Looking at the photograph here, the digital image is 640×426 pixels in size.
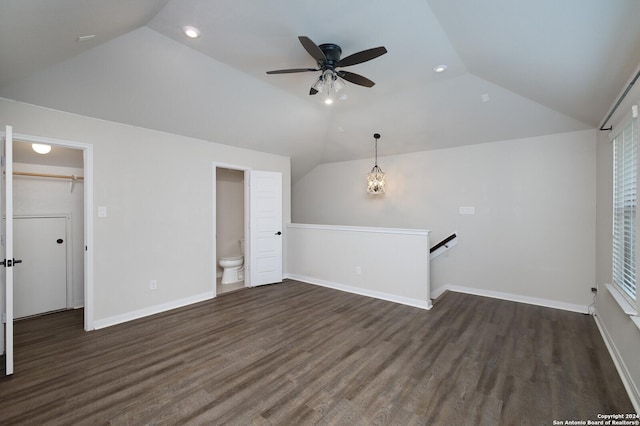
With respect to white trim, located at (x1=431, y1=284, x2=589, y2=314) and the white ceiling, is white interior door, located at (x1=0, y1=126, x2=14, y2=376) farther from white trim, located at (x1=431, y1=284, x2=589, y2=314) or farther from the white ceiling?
white trim, located at (x1=431, y1=284, x2=589, y2=314)

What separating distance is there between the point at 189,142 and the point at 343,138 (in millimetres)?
2752

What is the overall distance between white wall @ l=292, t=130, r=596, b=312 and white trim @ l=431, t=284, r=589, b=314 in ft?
0.04

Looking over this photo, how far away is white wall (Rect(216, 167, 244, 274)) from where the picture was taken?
556cm

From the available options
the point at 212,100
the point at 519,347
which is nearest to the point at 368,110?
the point at 212,100

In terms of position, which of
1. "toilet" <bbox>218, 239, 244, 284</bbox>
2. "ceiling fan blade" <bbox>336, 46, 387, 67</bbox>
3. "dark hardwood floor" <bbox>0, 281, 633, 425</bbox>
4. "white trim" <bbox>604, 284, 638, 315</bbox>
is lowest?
"dark hardwood floor" <bbox>0, 281, 633, 425</bbox>

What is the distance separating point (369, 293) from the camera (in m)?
4.44

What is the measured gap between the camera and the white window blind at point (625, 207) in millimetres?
2326

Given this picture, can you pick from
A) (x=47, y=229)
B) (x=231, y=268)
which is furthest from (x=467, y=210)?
(x=47, y=229)

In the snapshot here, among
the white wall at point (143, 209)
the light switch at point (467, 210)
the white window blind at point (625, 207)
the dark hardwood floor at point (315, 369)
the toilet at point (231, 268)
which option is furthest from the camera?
the toilet at point (231, 268)

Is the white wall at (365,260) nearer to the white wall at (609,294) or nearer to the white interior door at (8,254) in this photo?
the white wall at (609,294)

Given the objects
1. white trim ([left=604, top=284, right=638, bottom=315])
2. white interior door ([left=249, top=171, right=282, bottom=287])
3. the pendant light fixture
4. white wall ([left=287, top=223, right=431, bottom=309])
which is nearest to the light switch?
white wall ([left=287, top=223, right=431, bottom=309])

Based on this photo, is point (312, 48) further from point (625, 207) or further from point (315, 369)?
point (625, 207)

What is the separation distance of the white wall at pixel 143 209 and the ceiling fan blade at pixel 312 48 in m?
2.62

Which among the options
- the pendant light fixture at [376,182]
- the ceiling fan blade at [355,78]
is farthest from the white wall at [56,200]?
the pendant light fixture at [376,182]
